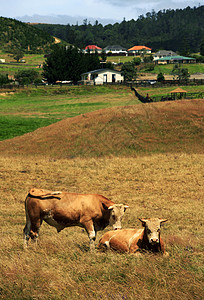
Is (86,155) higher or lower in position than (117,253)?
lower

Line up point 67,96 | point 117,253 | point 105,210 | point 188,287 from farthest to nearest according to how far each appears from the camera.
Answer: point 67,96 → point 105,210 → point 117,253 → point 188,287

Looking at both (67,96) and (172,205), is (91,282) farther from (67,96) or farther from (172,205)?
(67,96)

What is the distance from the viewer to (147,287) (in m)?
7.34

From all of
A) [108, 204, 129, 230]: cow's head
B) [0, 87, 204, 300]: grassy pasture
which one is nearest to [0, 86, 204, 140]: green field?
[0, 87, 204, 300]: grassy pasture

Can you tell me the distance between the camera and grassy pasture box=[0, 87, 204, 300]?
7.64 meters

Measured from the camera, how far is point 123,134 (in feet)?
122

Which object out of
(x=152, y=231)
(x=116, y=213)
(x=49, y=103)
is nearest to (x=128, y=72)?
(x=49, y=103)

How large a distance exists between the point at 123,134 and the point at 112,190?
14.4m

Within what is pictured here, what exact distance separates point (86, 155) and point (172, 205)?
1471 centimetres

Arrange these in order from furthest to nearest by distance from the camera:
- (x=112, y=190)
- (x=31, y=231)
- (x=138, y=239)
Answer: (x=112, y=190) < (x=31, y=231) < (x=138, y=239)

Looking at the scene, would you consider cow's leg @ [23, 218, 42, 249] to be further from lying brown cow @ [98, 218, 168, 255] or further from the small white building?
the small white building

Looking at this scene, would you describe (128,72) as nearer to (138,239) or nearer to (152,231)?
(138,239)

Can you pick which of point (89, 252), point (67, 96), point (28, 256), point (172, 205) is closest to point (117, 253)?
point (89, 252)

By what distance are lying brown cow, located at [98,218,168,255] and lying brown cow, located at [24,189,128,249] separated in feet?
1.73
